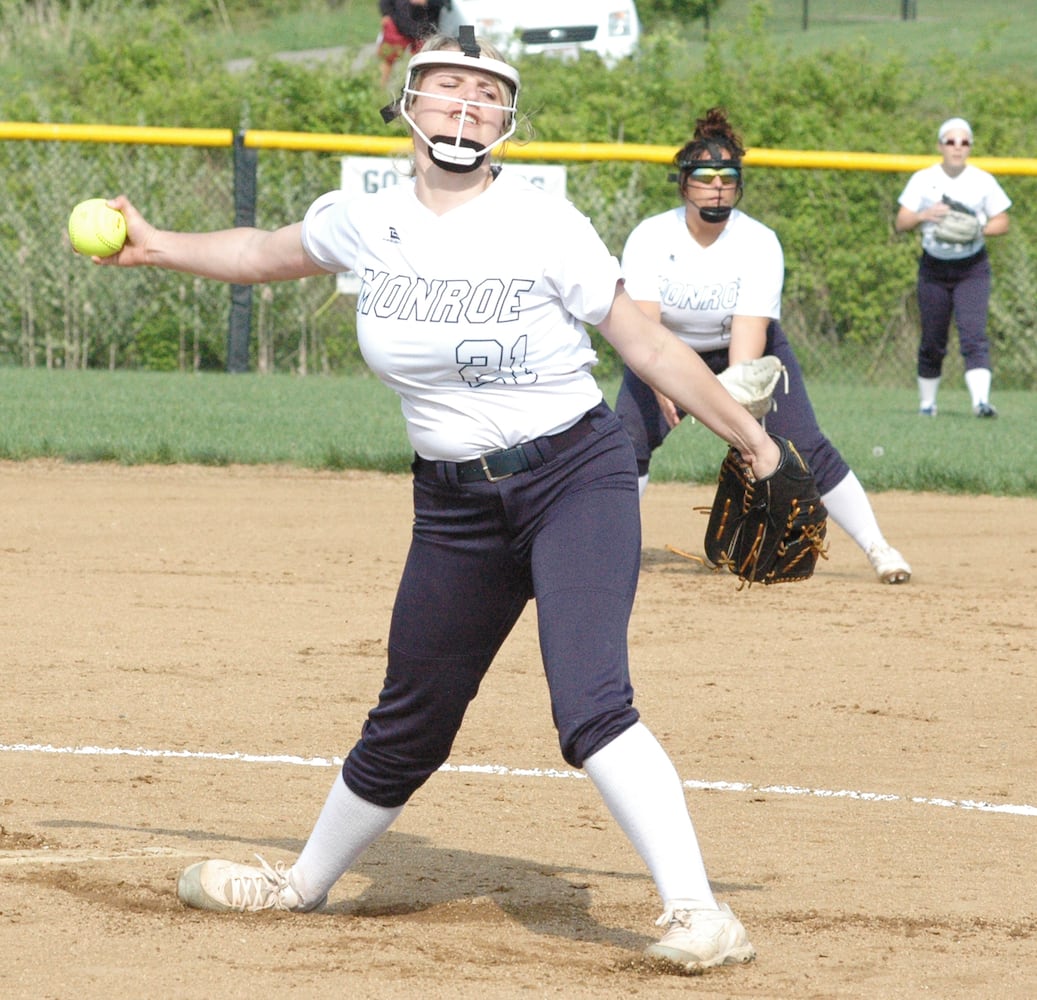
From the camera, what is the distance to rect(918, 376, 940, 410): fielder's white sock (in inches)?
483

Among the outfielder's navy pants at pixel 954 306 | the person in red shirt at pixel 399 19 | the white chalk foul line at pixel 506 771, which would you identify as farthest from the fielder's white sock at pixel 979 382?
the white chalk foul line at pixel 506 771

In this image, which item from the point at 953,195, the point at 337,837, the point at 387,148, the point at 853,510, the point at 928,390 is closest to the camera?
the point at 337,837

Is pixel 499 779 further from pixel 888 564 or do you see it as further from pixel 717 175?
pixel 888 564

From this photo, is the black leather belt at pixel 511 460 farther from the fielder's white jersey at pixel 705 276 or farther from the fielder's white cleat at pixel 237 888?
the fielder's white jersey at pixel 705 276

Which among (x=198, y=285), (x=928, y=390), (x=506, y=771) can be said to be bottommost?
(x=928, y=390)

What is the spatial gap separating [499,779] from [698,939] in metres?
1.57

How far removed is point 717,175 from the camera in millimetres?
6754

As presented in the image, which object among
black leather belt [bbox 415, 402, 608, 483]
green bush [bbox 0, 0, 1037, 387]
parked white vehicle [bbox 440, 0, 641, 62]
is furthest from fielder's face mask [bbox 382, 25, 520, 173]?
parked white vehicle [bbox 440, 0, 641, 62]

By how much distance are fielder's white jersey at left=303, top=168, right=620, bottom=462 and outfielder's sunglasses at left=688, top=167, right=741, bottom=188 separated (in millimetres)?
3511

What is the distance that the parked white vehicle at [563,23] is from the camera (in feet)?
70.9

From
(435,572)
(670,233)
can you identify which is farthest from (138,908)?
(670,233)

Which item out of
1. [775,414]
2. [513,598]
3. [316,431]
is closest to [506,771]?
[513,598]

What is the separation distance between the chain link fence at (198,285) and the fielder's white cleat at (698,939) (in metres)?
11.6

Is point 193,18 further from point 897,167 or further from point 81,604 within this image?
point 81,604
